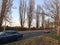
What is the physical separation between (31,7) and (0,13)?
792 inches

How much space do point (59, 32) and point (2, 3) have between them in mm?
21351

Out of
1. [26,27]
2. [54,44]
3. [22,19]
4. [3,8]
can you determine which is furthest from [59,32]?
[26,27]

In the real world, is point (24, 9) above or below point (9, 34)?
Result: above

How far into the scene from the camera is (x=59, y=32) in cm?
2245

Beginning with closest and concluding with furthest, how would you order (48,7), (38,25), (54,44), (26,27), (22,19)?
(54,44)
(48,7)
(22,19)
(26,27)
(38,25)

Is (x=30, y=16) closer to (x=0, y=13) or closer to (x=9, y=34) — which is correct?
(x=0, y=13)

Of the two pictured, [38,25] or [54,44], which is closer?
[54,44]

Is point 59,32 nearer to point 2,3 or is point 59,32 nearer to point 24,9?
point 2,3

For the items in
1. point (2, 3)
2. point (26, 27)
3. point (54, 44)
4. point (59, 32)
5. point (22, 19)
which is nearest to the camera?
point (54, 44)

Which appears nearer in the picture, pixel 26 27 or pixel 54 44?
pixel 54 44

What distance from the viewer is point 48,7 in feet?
82.4

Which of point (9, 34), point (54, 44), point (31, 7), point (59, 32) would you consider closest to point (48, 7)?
point (59, 32)

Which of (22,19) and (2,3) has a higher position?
(2,3)

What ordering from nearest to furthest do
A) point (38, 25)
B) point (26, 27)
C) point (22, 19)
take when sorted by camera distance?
point (22, 19)
point (26, 27)
point (38, 25)
